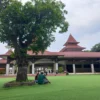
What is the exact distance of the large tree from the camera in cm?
1357

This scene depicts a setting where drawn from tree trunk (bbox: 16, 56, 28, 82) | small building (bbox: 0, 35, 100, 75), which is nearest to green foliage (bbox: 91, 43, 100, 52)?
small building (bbox: 0, 35, 100, 75)

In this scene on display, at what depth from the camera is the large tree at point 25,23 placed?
13.6m

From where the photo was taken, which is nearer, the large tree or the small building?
the large tree

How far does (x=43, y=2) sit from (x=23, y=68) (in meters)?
5.42

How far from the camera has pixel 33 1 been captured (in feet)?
46.5

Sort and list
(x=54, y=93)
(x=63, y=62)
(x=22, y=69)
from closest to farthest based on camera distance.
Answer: (x=54, y=93), (x=22, y=69), (x=63, y=62)

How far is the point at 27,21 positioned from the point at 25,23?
0.75 ft

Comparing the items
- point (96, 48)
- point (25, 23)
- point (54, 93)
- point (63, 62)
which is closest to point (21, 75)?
point (25, 23)

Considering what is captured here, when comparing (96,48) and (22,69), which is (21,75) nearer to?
(22,69)

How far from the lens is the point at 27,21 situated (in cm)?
1397

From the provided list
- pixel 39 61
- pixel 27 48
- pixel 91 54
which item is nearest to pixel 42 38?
pixel 27 48

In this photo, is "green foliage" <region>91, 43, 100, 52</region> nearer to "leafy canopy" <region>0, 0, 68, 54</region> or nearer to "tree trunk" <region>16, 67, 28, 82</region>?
"leafy canopy" <region>0, 0, 68, 54</region>

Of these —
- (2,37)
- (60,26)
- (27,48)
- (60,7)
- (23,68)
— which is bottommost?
(23,68)

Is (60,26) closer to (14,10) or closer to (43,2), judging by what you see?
(43,2)
